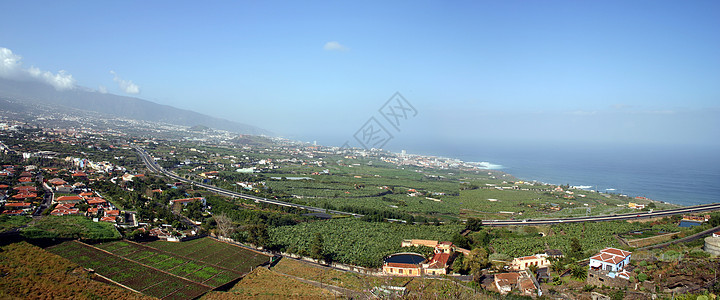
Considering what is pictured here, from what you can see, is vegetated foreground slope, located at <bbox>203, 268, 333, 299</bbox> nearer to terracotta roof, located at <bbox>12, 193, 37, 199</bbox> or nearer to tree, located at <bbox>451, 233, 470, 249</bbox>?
tree, located at <bbox>451, 233, 470, 249</bbox>

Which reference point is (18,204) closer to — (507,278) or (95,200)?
(95,200)

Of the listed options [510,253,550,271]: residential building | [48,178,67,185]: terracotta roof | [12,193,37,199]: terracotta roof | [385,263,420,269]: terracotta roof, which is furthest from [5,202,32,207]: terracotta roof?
[510,253,550,271]: residential building

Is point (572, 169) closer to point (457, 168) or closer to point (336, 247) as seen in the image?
point (457, 168)

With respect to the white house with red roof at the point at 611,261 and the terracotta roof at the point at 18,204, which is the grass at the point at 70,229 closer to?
the terracotta roof at the point at 18,204

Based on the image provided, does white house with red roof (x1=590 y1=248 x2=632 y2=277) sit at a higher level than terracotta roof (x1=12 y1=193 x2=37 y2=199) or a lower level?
higher

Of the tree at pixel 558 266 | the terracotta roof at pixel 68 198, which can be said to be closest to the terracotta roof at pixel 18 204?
the terracotta roof at pixel 68 198
